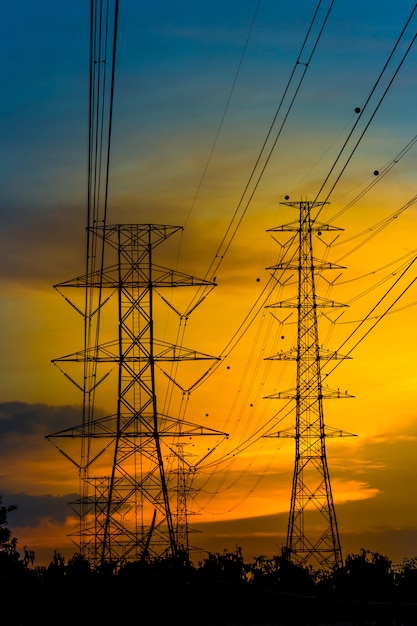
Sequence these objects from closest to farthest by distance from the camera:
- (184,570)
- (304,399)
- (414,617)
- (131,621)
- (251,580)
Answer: (414,617) < (131,621) < (184,570) < (251,580) < (304,399)

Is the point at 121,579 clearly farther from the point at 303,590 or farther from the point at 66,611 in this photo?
the point at 303,590

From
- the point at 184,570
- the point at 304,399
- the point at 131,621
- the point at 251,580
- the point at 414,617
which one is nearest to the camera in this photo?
the point at 414,617

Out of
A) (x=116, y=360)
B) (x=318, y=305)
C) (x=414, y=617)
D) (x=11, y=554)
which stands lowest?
(x=414, y=617)

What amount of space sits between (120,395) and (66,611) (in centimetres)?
1501

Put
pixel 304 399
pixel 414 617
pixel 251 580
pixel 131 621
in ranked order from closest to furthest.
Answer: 1. pixel 414 617
2. pixel 131 621
3. pixel 251 580
4. pixel 304 399

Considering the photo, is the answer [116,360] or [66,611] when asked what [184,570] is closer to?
[66,611]

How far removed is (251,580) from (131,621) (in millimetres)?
13910

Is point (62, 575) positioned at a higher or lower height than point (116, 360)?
lower

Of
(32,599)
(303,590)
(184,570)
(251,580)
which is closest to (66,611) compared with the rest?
(32,599)

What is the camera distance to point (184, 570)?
149ft

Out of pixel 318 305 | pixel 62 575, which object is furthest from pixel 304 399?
pixel 62 575

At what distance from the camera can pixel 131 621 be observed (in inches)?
1676

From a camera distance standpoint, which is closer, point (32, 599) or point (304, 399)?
point (32, 599)

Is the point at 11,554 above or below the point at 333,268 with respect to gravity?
below
